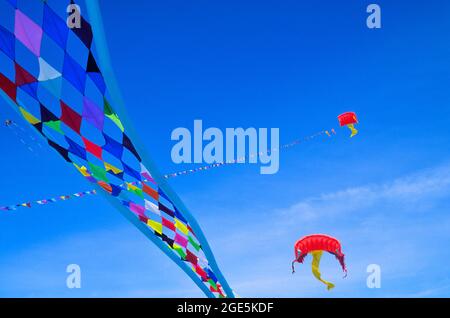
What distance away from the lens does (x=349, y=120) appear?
9.62 m

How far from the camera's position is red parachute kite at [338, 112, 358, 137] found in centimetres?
926

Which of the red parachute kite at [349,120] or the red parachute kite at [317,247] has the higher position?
the red parachute kite at [349,120]

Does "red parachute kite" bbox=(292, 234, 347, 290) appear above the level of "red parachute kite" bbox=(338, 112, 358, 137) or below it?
below

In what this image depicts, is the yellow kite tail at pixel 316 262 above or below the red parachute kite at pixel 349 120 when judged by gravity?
below

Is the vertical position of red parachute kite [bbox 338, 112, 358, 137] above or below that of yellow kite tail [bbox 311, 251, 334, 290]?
above

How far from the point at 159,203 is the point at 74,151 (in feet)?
4.85

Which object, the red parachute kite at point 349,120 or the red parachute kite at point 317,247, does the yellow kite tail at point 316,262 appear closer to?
the red parachute kite at point 317,247

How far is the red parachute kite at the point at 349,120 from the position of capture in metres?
9.26

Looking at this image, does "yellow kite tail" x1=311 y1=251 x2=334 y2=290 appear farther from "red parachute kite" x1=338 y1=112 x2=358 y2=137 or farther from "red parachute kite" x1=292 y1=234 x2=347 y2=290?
"red parachute kite" x1=338 y1=112 x2=358 y2=137

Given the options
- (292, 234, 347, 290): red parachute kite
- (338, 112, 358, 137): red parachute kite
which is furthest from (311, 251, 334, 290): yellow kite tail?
Answer: (338, 112, 358, 137): red parachute kite

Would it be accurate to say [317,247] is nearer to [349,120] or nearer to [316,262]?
[316,262]

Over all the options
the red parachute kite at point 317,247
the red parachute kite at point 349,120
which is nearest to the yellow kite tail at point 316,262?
the red parachute kite at point 317,247

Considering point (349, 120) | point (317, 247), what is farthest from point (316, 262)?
point (349, 120)
